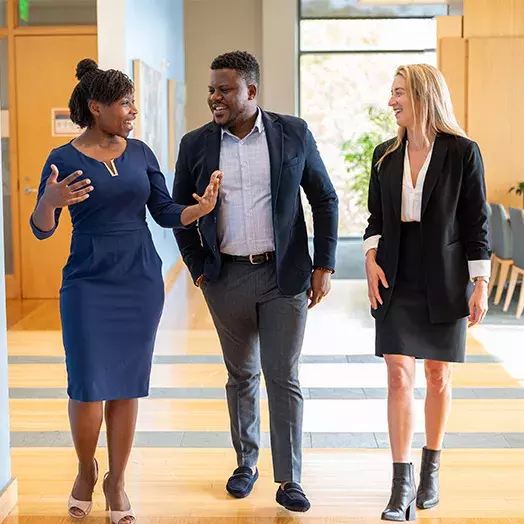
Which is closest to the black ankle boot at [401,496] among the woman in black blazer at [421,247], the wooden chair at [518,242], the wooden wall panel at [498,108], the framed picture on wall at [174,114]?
the woman in black blazer at [421,247]

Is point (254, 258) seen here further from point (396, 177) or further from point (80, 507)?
point (80, 507)

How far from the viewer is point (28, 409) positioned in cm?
520

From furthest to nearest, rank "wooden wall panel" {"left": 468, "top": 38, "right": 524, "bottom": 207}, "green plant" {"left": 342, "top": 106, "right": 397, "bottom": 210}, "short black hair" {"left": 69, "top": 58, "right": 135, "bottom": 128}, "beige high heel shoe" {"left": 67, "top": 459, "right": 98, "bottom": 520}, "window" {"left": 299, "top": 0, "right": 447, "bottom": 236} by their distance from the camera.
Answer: "green plant" {"left": 342, "top": 106, "right": 397, "bottom": 210} → "window" {"left": 299, "top": 0, "right": 447, "bottom": 236} → "wooden wall panel" {"left": 468, "top": 38, "right": 524, "bottom": 207} → "beige high heel shoe" {"left": 67, "top": 459, "right": 98, "bottom": 520} → "short black hair" {"left": 69, "top": 58, "right": 135, "bottom": 128}

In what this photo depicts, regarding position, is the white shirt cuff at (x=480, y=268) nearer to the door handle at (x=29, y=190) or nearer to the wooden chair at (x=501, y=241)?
the wooden chair at (x=501, y=241)

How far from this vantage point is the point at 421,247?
342 cm

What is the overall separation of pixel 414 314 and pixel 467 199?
417mm

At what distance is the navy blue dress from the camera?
3.32m

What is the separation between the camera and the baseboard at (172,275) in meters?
10.3

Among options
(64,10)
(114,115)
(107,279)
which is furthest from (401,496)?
(64,10)

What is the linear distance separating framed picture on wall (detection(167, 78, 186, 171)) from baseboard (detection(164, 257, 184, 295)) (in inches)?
43.5

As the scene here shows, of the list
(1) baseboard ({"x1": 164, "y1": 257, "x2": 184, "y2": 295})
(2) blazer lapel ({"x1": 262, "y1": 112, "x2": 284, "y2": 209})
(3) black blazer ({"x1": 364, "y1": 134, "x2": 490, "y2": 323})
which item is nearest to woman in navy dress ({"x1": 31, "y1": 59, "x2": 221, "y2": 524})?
(2) blazer lapel ({"x1": 262, "y1": 112, "x2": 284, "y2": 209})

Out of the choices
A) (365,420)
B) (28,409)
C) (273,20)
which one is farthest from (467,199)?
(273,20)

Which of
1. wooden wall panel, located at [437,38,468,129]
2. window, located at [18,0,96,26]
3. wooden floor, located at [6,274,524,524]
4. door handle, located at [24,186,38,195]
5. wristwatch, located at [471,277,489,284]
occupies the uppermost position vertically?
window, located at [18,0,96,26]

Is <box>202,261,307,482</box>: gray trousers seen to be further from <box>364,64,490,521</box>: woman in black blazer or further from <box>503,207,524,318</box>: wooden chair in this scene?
<box>503,207,524,318</box>: wooden chair
